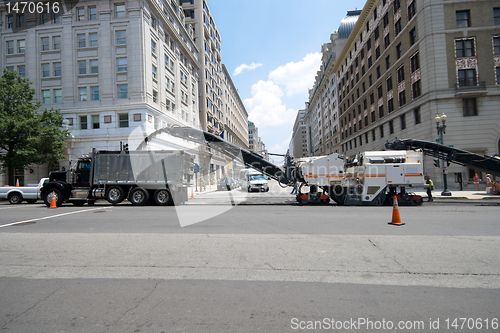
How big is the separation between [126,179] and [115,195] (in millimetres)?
1093

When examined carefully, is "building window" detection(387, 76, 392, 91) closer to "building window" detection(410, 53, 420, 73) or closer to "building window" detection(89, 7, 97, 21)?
"building window" detection(410, 53, 420, 73)

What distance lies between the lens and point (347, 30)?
6625cm

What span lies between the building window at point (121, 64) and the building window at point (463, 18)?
109ft

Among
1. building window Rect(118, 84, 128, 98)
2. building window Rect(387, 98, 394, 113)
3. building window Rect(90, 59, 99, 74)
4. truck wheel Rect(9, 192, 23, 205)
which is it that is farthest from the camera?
building window Rect(387, 98, 394, 113)

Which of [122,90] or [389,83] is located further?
[389,83]

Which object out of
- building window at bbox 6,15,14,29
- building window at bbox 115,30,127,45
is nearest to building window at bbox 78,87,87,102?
building window at bbox 115,30,127,45

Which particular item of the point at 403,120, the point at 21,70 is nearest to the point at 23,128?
the point at 21,70

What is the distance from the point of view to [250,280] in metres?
4.24

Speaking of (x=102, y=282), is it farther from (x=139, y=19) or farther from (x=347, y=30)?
(x=347, y=30)

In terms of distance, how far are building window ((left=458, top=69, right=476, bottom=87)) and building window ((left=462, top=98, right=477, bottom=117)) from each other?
1.38 metres

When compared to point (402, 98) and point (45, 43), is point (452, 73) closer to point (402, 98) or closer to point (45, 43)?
point (402, 98)

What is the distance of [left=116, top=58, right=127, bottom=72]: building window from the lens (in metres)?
30.5

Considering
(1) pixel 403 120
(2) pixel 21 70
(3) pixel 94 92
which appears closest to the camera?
(3) pixel 94 92

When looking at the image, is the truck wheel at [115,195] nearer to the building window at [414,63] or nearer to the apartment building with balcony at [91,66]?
the apartment building with balcony at [91,66]
